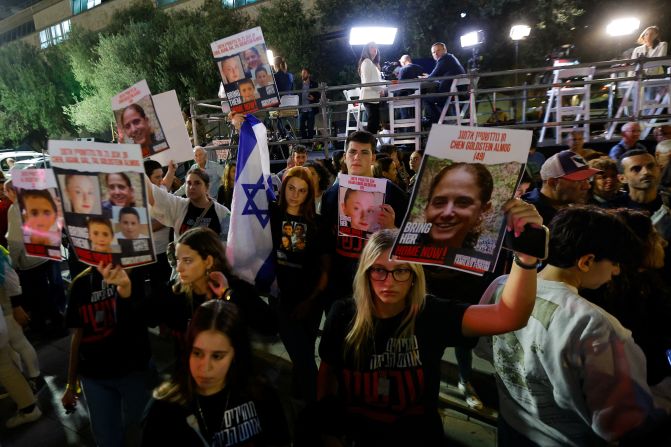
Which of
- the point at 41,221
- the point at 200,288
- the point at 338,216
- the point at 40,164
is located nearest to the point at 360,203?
the point at 338,216

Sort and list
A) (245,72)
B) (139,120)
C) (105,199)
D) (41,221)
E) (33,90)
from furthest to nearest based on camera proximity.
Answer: (33,90)
(245,72)
(139,120)
(41,221)
(105,199)

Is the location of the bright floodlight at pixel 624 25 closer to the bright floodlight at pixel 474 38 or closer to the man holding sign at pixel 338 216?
the bright floodlight at pixel 474 38

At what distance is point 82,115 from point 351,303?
87.1 ft

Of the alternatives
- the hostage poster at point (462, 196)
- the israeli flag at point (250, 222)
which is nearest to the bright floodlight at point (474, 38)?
the israeli flag at point (250, 222)

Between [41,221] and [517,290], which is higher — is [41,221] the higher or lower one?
the higher one

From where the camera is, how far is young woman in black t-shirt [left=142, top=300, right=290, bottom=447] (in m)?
1.70

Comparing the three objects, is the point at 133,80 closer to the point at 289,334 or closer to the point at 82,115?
the point at 82,115

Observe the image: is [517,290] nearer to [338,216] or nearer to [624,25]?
[338,216]

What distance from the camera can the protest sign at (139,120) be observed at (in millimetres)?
3324

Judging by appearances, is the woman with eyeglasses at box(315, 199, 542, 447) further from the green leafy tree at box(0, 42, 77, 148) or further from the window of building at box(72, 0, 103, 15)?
the window of building at box(72, 0, 103, 15)

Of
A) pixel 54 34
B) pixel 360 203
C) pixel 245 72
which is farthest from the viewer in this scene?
pixel 54 34

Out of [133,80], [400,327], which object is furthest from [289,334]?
[133,80]

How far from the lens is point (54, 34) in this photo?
1236 inches

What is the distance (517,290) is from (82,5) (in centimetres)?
3701
